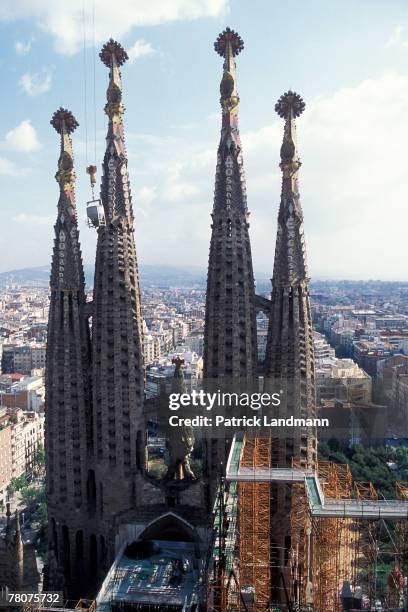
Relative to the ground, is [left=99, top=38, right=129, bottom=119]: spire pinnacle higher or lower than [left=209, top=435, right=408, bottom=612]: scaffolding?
higher

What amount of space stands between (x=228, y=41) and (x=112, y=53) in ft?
15.3

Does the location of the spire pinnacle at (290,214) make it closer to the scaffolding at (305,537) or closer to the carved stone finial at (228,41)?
the carved stone finial at (228,41)

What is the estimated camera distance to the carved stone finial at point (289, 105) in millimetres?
25062

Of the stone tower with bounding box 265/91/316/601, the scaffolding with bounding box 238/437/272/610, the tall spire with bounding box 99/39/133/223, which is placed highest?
the tall spire with bounding box 99/39/133/223

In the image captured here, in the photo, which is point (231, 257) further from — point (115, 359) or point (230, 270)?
point (115, 359)

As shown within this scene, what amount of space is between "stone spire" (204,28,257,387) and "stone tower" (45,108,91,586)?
5.38m

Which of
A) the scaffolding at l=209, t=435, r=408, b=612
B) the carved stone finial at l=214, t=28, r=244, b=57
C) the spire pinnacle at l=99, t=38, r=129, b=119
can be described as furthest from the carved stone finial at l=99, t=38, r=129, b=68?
the scaffolding at l=209, t=435, r=408, b=612

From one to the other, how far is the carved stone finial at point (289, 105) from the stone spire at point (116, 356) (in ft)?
20.9

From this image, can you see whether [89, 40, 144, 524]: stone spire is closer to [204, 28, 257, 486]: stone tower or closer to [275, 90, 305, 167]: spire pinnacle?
[204, 28, 257, 486]: stone tower

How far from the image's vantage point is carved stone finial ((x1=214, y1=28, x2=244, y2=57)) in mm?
25234

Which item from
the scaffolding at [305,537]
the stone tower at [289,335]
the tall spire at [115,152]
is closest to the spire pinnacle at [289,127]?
the stone tower at [289,335]

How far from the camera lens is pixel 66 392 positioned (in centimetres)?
2527

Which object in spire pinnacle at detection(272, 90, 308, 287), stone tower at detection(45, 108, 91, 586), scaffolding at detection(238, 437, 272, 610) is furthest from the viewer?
stone tower at detection(45, 108, 91, 586)

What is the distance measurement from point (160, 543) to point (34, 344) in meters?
71.7
